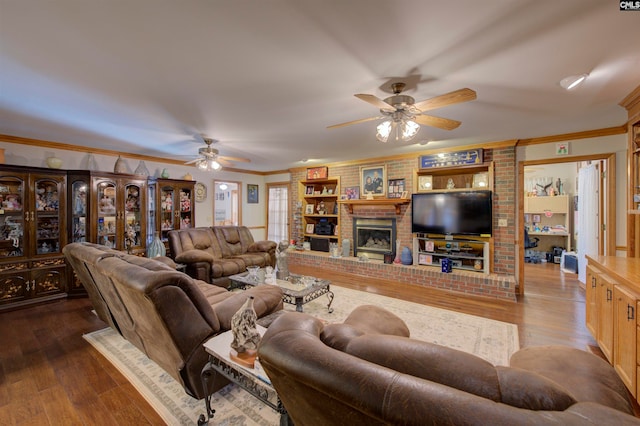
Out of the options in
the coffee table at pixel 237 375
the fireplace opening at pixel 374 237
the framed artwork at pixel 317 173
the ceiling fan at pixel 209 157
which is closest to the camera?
the coffee table at pixel 237 375

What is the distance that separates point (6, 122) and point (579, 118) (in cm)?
678

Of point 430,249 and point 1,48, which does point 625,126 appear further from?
point 1,48

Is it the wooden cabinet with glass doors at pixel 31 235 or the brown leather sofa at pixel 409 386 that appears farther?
the wooden cabinet with glass doors at pixel 31 235

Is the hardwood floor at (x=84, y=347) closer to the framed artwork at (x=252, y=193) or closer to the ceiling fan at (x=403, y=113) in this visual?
the ceiling fan at (x=403, y=113)

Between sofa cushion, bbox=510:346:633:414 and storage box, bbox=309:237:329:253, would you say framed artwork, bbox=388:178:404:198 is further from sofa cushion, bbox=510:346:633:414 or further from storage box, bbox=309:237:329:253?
sofa cushion, bbox=510:346:633:414

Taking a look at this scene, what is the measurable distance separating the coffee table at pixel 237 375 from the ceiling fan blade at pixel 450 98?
6.84ft

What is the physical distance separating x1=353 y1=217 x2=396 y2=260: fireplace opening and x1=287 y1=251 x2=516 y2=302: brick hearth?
1.09ft

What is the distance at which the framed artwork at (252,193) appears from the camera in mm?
7219

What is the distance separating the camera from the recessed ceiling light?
2028 millimetres

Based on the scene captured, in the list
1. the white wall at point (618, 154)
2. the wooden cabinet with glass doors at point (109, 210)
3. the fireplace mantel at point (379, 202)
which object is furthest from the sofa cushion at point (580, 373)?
the wooden cabinet with glass doors at point (109, 210)

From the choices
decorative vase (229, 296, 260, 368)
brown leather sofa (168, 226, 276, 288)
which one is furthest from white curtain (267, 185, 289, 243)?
decorative vase (229, 296, 260, 368)

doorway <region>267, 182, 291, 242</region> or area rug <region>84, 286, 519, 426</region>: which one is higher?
doorway <region>267, 182, 291, 242</region>

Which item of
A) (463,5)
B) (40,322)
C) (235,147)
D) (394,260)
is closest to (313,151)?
(235,147)

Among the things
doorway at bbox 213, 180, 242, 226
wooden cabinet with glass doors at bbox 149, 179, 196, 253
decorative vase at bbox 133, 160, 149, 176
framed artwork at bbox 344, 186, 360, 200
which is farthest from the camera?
doorway at bbox 213, 180, 242, 226
